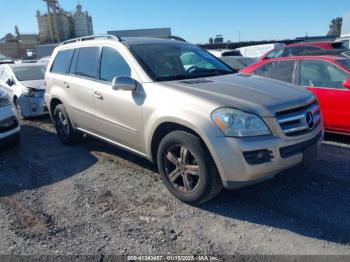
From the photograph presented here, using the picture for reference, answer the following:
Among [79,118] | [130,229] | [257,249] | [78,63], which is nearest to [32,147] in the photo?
[79,118]

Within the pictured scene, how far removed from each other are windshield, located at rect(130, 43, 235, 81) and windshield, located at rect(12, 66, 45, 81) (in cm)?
579

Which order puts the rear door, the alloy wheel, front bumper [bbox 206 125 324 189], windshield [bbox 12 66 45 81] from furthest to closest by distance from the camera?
windshield [bbox 12 66 45 81]
the rear door
the alloy wheel
front bumper [bbox 206 125 324 189]

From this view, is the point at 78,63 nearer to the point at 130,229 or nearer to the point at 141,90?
the point at 141,90

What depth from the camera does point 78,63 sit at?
540 cm

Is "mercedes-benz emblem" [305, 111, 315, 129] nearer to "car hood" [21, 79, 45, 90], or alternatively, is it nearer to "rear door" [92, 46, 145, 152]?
"rear door" [92, 46, 145, 152]

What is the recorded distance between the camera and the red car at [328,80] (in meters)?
5.32

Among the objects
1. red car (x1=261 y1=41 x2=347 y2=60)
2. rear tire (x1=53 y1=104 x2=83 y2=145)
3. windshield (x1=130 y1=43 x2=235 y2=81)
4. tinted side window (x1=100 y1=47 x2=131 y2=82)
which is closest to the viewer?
windshield (x1=130 y1=43 x2=235 y2=81)

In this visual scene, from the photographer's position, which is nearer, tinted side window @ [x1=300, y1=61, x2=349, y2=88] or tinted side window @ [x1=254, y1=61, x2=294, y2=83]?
tinted side window @ [x1=300, y1=61, x2=349, y2=88]

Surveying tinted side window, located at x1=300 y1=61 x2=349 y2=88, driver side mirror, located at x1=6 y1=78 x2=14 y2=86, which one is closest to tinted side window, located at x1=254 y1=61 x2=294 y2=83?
tinted side window, located at x1=300 y1=61 x2=349 y2=88

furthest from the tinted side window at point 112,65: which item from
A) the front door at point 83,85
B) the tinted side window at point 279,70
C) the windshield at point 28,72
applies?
the windshield at point 28,72

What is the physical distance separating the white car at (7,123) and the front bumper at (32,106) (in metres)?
2.53

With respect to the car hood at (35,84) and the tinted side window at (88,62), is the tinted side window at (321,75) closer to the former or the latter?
the tinted side window at (88,62)

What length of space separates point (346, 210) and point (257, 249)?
1.15 metres

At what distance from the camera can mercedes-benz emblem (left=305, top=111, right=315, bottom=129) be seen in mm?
3605
